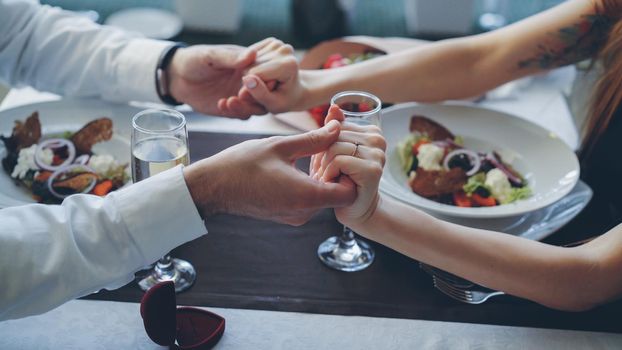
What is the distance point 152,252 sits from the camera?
3.15ft

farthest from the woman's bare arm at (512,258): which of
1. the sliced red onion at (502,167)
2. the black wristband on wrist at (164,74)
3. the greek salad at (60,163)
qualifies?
the black wristband on wrist at (164,74)

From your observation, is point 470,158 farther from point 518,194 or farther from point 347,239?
point 347,239

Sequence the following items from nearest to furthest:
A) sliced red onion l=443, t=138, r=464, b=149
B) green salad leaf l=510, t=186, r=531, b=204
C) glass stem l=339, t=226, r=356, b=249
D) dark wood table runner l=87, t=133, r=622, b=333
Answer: dark wood table runner l=87, t=133, r=622, b=333 → glass stem l=339, t=226, r=356, b=249 → green salad leaf l=510, t=186, r=531, b=204 → sliced red onion l=443, t=138, r=464, b=149

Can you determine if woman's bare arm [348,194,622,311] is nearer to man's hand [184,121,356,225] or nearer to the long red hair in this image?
man's hand [184,121,356,225]

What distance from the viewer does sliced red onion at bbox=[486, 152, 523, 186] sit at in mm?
1332

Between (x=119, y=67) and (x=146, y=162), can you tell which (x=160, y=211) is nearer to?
(x=146, y=162)

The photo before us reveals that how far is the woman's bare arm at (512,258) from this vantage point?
1.05m

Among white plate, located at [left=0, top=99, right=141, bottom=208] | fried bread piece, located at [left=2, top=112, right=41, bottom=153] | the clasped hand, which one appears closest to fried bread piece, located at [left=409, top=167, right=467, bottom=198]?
the clasped hand

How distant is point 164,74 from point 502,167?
2.45 ft

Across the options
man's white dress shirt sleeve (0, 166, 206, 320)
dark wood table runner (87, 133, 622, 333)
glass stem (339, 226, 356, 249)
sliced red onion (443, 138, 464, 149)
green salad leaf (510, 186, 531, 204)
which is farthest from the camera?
sliced red onion (443, 138, 464, 149)

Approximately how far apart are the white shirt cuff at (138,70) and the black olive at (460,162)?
643 mm

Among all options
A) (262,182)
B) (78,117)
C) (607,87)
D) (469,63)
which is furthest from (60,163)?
(607,87)

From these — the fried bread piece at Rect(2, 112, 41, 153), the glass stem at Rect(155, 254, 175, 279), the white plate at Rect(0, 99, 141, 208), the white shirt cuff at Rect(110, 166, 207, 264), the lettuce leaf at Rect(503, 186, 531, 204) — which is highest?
the white shirt cuff at Rect(110, 166, 207, 264)

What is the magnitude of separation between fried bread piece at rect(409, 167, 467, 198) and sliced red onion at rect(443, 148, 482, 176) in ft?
0.14
